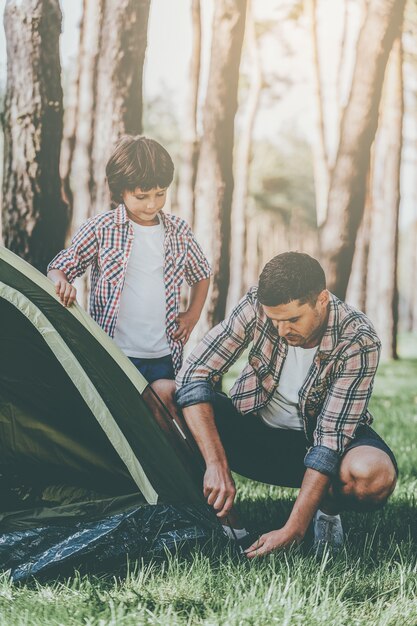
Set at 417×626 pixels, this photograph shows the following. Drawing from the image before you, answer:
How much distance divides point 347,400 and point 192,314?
0.95m

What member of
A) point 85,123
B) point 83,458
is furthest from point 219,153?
point 83,458

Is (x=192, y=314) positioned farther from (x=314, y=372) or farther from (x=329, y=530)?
(x=329, y=530)

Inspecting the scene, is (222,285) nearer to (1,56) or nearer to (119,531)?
(1,56)

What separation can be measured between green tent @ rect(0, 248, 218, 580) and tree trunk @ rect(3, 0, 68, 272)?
0.96 meters

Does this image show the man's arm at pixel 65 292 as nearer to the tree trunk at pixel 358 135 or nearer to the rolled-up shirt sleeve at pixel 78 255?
the rolled-up shirt sleeve at pixel 78 255

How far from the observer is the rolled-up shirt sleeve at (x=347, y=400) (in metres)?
3.03

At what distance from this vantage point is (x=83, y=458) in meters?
3.69

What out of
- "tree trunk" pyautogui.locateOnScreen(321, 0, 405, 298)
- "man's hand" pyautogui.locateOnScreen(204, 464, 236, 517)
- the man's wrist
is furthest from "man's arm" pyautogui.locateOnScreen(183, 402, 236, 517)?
"tree trunk" pyautogui.locateOnScreen(321, 0, 405, 298)

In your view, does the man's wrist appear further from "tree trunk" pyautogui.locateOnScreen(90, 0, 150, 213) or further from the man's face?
"tree trunk" pyautogui.locateOnScreen(90, 0, 150, 213)

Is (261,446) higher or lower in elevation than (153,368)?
lower

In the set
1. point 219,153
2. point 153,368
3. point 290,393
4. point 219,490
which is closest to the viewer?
point 219,490

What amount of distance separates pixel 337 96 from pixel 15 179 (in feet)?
25.1

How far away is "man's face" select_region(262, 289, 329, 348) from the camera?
3.00 meters

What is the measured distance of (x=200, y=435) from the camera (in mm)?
3105
